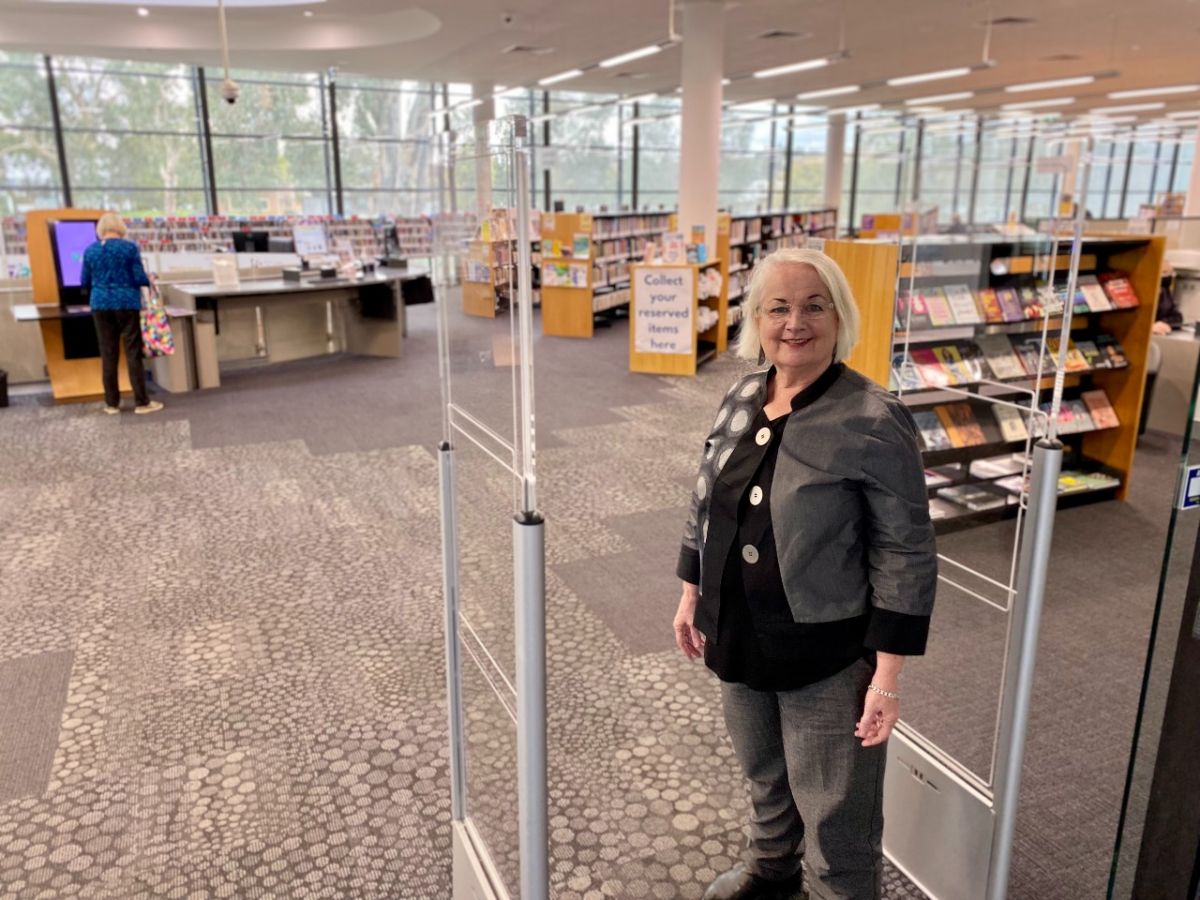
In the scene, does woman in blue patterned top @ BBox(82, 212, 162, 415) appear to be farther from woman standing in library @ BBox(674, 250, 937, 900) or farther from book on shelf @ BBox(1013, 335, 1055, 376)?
woman standing in library @ BBox(674, 250, 937, 900)

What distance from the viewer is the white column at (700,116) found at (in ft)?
30.8

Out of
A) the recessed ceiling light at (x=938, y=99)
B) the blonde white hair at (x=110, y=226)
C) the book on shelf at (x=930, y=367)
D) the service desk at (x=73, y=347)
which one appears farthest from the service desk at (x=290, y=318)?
the recessed ceiling light at (x=938, y=99)

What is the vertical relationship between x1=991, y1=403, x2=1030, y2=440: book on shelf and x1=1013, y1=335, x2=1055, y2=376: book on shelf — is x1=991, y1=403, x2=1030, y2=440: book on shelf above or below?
below

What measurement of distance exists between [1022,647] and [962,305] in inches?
117

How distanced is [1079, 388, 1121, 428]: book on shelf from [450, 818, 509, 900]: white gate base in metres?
4.58

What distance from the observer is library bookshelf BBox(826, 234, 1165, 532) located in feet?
13.7

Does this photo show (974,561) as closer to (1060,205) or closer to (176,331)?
(1060,205)

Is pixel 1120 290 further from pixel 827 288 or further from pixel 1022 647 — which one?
pixel 827 288

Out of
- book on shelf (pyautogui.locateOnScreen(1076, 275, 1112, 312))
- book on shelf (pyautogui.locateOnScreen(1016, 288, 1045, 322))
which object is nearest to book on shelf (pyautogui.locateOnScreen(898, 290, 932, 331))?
book on shelf (pyautogui.locateOnScreen(1016, 288, 1045, 322))

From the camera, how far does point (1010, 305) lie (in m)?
4.53

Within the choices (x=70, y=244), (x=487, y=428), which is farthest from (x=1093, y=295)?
(x=70, y=244)

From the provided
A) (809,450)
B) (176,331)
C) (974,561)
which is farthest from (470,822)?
(176,331)

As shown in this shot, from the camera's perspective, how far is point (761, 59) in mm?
13328

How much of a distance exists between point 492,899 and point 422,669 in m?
1.56
